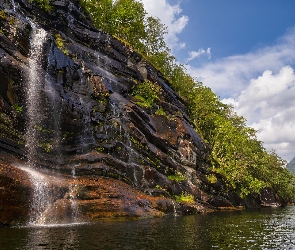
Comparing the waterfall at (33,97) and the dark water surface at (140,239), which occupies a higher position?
the waterfall at (33,97)

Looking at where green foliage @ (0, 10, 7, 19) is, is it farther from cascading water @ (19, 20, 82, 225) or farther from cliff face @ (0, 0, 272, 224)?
cascading water @ (19, 20, 82, 225)

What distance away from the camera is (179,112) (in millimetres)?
50375

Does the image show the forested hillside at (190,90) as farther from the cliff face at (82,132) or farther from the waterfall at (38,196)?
the waterfall at (38,196)

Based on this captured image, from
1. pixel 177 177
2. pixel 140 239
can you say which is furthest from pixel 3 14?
pixel 177 177

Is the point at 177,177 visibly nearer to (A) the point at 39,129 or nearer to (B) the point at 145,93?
(B) the point at 145,93

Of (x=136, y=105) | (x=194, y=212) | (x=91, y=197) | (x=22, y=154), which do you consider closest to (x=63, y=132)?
(x=22, y=154)

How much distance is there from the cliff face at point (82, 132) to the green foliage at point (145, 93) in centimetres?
15

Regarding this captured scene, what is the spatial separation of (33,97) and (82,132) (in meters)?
5.98

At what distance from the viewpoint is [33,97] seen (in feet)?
94.5

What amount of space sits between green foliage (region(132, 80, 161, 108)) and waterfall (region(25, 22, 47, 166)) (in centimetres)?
1547

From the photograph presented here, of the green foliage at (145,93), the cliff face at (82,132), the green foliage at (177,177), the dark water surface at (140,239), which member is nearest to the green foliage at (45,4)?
the cliff face at (82,132)

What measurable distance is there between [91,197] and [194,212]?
50.7ft

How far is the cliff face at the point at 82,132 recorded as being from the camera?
23.8m

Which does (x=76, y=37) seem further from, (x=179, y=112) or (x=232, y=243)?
(x=232, y=243)
